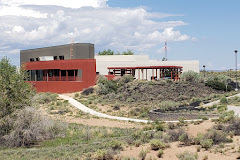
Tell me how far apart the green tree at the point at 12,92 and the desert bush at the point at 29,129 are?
36.3 inches

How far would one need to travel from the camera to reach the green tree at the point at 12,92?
21.1m

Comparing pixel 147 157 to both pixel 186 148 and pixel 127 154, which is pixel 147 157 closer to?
pixel 127 154

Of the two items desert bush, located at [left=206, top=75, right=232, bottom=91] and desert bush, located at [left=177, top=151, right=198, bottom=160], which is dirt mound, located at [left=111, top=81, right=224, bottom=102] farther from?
desert bush, located at [left=177, top=151, right=198, bottom=160]

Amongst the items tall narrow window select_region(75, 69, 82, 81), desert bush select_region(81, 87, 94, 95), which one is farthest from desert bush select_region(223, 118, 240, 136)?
tall narrow window select_region(75, 69, 82, 81)

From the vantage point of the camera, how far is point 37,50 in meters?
65.8

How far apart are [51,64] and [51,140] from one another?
3488cm

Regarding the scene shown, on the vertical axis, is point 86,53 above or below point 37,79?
above

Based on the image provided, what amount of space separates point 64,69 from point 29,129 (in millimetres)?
33376

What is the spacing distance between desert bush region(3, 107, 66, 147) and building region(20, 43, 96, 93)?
29472 mm

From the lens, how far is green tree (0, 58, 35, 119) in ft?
69.2

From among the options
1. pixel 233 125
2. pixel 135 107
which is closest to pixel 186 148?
pixel 233 125

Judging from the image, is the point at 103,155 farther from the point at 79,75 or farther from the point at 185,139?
the point at 79,75

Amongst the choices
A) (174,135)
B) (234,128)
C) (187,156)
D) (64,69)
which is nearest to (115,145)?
(174,135)

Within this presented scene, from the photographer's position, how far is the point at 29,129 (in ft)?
64.6
